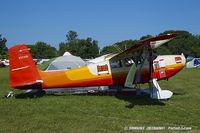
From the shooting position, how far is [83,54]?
104750mm

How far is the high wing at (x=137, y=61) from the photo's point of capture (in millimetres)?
12031

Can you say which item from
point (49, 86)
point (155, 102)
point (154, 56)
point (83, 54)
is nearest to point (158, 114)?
point (155, 102)

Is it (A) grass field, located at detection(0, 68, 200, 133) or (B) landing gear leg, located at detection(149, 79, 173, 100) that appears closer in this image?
(A) grass field, located at detection(0, 68, 200, 133)

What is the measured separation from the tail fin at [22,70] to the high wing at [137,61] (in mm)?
2932

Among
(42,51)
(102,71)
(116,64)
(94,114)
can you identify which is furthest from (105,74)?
(42,51)

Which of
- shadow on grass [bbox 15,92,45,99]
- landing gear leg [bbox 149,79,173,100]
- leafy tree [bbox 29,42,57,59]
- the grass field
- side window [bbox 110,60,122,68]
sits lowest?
the grass field

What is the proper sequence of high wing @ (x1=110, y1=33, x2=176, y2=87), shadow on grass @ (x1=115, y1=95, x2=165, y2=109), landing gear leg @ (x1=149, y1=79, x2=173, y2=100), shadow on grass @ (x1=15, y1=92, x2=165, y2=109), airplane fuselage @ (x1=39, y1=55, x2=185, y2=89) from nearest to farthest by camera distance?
1. shadow on grass @ (x1=115, y1=95, x2=165, y2=109)
2. shadow on grass @ (x1=15, y1=92, x2=165, y2=109)
3. landing gear leg @ (x1=149, y1=79, x2=173, y2=100)
4. high wing @ (x1=110, y1=33, x2=176, y2=87)
5. airplane fuselage @ (x1=39, y1=55, x2=185, y2=89)

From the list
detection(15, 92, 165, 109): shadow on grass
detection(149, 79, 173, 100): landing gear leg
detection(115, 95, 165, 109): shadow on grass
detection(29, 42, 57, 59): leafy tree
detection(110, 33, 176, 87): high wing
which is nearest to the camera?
detection(115, 95, 165, 109): shadow on grass

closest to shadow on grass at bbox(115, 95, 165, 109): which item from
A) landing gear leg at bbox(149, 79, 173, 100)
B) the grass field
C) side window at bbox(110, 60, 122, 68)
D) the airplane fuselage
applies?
the grass field

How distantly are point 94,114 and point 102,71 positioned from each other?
400cm

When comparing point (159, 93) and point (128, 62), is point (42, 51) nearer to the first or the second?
point (128, 62)

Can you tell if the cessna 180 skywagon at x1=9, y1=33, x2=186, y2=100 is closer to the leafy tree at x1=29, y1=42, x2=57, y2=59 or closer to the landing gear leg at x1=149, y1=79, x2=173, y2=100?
the landing gear leg at x1=149, y1=79, x2=173, y2=100

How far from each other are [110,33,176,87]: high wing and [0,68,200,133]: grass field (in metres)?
0.79

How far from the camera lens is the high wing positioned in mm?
12031
